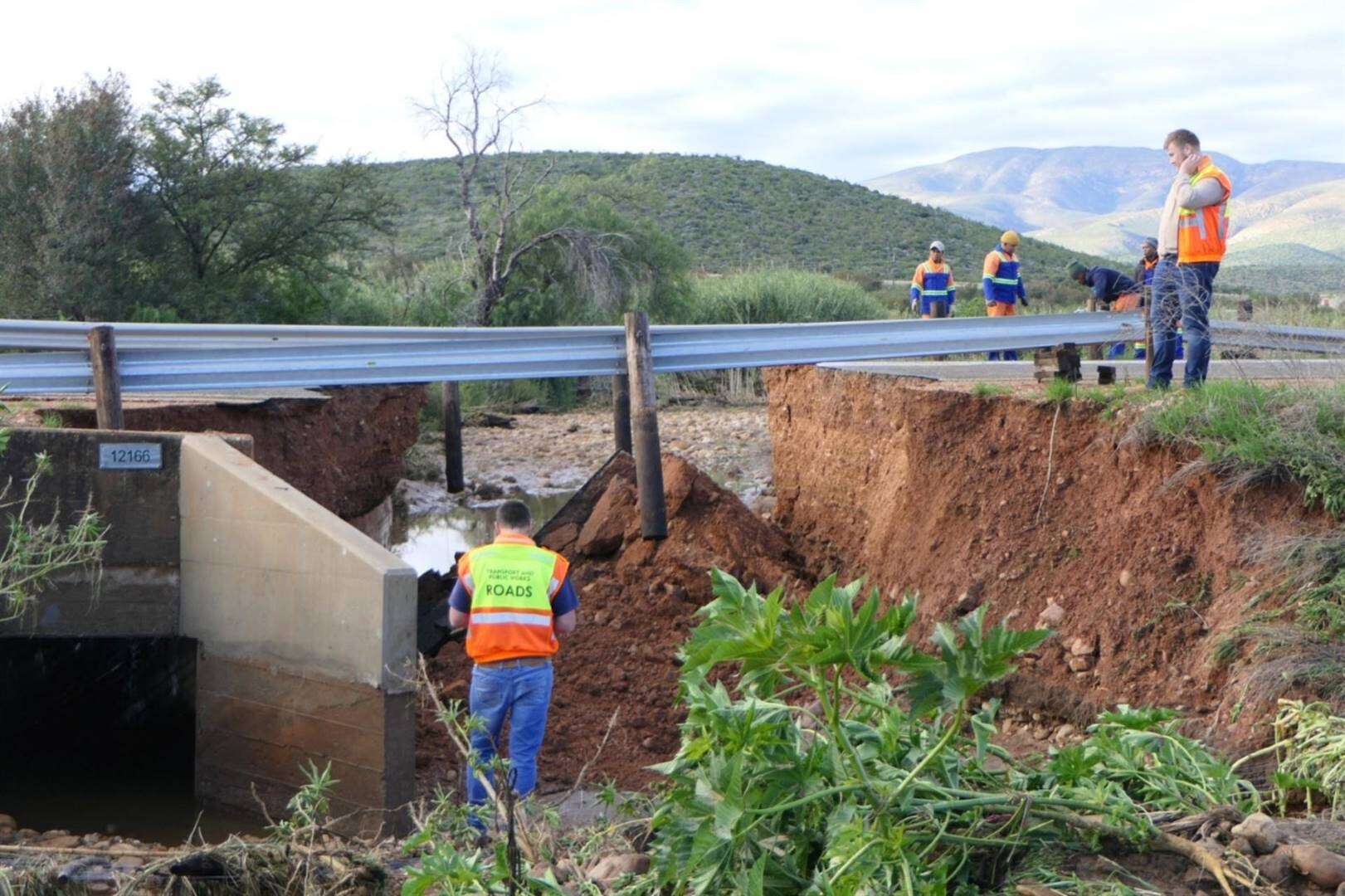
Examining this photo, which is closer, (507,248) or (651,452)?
(651,452)

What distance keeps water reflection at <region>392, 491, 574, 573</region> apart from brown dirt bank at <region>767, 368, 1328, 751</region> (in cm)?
577

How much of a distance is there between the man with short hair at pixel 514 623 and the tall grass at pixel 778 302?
21213mm

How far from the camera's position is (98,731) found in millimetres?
10125

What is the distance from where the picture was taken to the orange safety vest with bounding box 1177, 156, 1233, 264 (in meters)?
8.74

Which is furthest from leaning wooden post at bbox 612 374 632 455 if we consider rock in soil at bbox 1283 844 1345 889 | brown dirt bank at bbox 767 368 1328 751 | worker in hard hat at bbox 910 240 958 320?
rock in soil at bbox 1283 844 1345 889

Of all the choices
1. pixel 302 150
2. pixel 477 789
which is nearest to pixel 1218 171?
pixel 477 789

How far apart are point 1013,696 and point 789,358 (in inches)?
157

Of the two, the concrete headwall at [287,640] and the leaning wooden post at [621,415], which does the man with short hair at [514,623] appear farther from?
the leaning wooden post at [621,415]

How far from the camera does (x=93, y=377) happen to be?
9.15 m

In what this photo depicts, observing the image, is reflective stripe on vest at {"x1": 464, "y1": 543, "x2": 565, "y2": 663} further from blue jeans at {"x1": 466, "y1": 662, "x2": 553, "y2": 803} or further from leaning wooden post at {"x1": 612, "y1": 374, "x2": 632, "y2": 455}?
leaning wooden post at {"x1": 612, "y1": 374, "x2": 632, "y2": 455}

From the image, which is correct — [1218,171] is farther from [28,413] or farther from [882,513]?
[28,413]

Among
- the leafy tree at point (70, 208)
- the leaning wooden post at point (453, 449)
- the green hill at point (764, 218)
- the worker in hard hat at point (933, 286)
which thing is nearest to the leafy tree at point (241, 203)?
the leafy tree at point (70, 208)

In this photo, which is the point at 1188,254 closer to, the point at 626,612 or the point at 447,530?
the point at 626,612

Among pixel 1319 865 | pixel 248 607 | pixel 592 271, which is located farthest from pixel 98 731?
pixel 592 271
